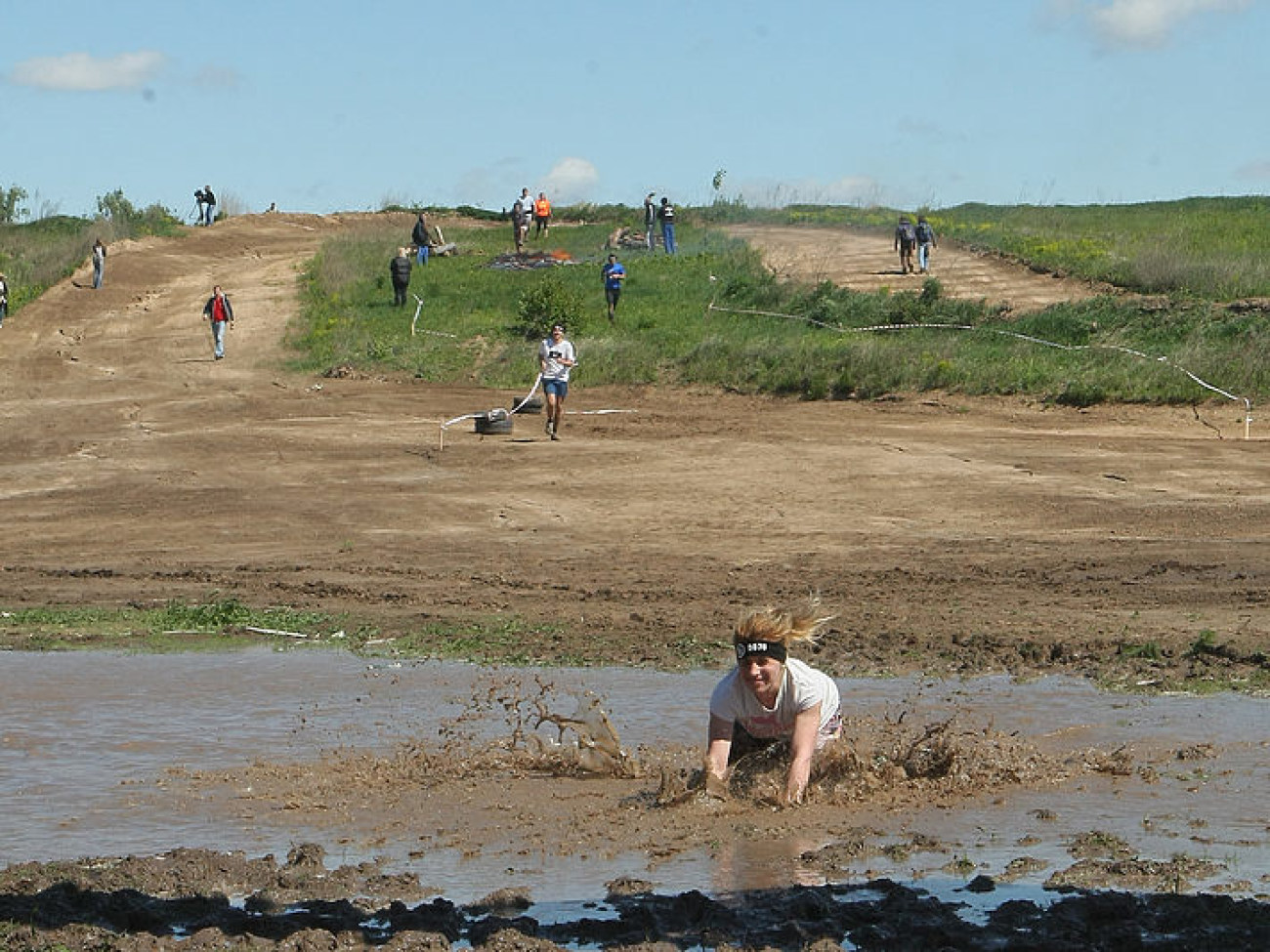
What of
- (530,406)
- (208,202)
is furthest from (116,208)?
(530,406)

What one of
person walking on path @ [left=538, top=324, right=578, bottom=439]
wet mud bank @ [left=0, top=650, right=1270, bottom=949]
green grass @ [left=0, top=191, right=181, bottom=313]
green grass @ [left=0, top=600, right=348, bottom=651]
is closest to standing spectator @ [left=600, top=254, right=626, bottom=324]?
person walking on path @ [left=538, top=324, right=578, bottom=439]

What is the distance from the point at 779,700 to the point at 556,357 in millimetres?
16340

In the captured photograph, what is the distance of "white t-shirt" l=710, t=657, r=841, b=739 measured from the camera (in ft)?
28.5

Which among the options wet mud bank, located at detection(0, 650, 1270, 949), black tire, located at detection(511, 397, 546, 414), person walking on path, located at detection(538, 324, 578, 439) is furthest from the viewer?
black tire, located at detection(511, 397, 546, 414)

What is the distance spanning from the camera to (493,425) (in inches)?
1003

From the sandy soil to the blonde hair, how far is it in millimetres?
1068

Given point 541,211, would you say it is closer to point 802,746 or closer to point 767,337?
point 767,337

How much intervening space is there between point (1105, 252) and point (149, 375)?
2003 cm

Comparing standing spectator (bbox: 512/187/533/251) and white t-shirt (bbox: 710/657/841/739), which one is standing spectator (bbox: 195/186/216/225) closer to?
standing spectator (bbox: 512/187/533/251)

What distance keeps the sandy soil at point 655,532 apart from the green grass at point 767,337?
2.39 feet

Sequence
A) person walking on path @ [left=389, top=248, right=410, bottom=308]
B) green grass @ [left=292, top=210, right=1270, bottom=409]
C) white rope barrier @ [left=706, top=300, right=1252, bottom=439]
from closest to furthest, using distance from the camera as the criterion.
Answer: white rope barrier @ [left=706, top=300, right=1252, bottom=439] → green grass @ [left=292, top=210, right=1270, bottom=409] → person walking on path @ [left=389, top=248, right=410, bottom=308]

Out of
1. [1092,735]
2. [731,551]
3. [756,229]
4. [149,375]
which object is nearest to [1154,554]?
[731,551]

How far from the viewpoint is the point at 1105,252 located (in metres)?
37.4

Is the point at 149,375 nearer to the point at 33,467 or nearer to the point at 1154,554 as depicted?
the point at 33,467
